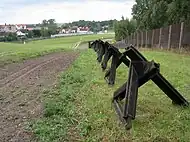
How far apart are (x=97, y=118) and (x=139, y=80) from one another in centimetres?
95

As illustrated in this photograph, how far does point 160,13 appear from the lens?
46656 mm

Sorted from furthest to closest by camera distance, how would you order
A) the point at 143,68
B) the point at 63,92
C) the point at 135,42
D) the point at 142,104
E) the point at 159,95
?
1. the point at 135,42
2. the point at 63,92
3. the point at 159,95
4. the point at 142,104
5. the point at 143,68

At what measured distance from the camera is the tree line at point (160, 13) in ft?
112

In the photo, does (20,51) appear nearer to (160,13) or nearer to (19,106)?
(160,13)

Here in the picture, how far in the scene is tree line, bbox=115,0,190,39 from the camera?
3419 cm

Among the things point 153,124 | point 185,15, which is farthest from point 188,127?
point 185,15

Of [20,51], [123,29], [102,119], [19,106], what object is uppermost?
[102,119]

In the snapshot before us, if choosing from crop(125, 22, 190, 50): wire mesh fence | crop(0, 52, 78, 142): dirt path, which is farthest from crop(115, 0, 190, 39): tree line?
crop(0, 52, 78, 142): dirt path

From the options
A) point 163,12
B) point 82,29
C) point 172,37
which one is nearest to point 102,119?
point 172,37

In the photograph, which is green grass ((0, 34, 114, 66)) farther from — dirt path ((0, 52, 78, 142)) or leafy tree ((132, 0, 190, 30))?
leafy tree ((132, 0, 190, 30))

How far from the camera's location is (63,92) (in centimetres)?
926

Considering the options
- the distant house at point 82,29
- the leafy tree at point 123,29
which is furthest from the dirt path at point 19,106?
the distant house at point 82,29

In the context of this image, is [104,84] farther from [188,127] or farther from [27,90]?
[188,127]

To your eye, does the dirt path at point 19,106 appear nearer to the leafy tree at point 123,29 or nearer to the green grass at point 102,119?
the green grass at point 102,119
